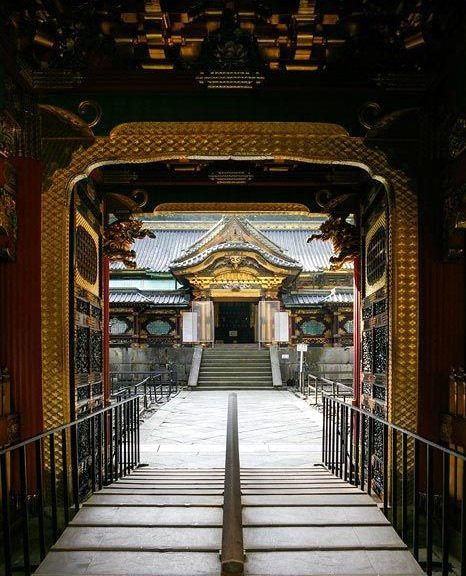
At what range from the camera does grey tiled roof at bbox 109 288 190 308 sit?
23.0 metres

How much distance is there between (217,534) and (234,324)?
26171 mm

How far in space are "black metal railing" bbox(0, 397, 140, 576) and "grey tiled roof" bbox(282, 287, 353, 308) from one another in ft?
56.2

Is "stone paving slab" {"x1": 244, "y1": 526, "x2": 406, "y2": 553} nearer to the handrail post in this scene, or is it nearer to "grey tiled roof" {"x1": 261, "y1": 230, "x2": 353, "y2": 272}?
the handrail post

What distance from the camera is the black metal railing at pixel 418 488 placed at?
3300mm

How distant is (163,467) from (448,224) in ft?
15.6

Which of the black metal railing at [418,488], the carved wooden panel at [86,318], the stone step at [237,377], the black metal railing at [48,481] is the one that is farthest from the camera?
the stone step at [237,377]

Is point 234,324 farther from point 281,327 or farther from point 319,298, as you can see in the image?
point 281,327

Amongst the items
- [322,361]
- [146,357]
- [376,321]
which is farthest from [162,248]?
[376,321]

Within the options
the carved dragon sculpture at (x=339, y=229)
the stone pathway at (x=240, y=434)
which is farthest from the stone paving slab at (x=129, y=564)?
the carved dragon sculpture at (x=339, y=229)

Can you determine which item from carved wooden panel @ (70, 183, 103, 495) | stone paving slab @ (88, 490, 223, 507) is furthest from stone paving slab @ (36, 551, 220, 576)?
carved wooden panel @ (70, 183, 103, 495)

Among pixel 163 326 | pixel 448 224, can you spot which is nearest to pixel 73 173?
pixel 448 224

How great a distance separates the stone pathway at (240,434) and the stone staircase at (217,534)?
254cm

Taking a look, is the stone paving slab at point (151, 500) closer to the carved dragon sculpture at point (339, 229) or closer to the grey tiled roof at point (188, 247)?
the carved dragon sculpture at point (339, 229)

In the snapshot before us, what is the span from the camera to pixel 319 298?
80.5 ft
